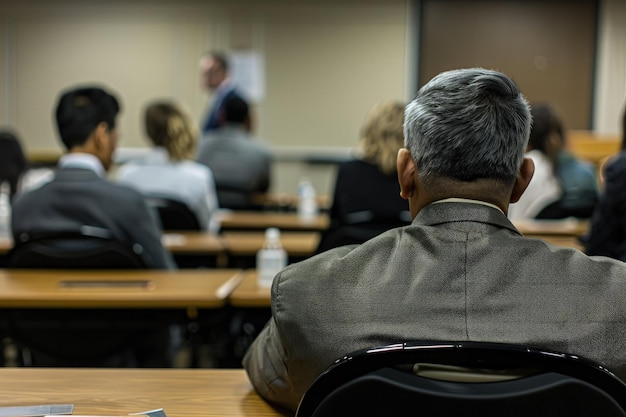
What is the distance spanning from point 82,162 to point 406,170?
2047 mm

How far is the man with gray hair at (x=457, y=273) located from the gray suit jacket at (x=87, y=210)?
5.56 feet

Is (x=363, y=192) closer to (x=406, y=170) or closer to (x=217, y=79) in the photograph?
(x=406, y=170)

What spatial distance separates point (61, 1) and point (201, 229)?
6.07 m

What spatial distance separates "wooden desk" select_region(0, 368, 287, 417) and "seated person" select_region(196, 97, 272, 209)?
4.44m

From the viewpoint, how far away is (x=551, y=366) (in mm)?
1060

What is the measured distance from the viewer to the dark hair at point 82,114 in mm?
3340

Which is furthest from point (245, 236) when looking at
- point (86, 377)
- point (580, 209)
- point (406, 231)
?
point (406, 231)

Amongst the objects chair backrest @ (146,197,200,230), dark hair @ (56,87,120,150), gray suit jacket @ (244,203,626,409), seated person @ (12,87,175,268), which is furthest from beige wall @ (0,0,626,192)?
gray suit jacket @ (244,203,626,409)

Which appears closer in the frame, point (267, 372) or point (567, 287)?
point (567, 287)

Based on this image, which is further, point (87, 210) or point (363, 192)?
point (363, 192)

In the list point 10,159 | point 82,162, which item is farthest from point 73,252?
point 10,159

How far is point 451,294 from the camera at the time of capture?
4.07 feet

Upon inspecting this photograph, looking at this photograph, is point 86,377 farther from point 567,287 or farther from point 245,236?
point 245,236

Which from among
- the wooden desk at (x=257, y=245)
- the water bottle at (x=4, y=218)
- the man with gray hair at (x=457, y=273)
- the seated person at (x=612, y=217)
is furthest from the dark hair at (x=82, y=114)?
the man with gray hair at (x=457, y=273)
